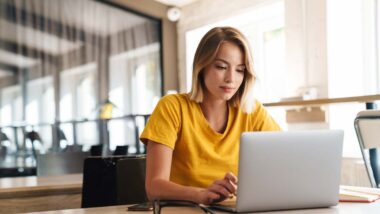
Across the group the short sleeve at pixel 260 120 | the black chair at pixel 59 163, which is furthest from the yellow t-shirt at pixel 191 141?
the black chair at pixel 59 163

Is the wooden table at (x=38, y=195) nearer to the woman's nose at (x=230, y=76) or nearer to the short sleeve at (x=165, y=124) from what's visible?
the short sleeve at (x=165, y=124)

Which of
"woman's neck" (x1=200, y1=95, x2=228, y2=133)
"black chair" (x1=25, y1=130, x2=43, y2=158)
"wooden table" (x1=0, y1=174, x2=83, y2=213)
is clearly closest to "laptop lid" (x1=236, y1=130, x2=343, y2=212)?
"woman's neck" (x1=200, y1=95, x2=228, y2=133)

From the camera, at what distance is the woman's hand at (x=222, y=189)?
129 cm

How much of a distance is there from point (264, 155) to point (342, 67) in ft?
11.4

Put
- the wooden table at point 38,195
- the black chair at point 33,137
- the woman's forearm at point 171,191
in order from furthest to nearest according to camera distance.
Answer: the black chair at point 33,137
the wooden table at point 38,195
the woman's forearm at point 171,191

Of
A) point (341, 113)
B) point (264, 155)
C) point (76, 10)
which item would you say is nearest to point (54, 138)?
point (76, 10)

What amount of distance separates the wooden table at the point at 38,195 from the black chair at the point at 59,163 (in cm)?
55

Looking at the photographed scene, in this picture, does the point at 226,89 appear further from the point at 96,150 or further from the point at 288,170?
the point at 96,150

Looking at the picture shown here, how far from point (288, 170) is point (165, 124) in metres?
0.52

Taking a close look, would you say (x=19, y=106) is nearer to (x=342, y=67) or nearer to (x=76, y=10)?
(x=76, y=10)

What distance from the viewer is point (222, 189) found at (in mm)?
1307

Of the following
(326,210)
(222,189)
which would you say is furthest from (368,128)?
(222,189)

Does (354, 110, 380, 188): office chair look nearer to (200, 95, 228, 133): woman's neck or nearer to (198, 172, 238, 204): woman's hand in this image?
(200, 95, 228, 133): woman's neck

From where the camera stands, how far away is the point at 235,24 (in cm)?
638
